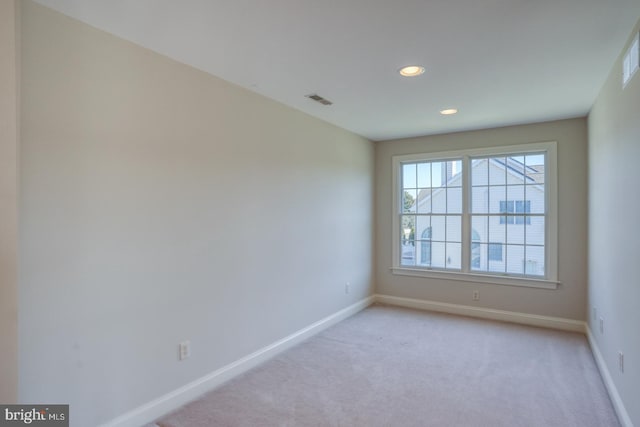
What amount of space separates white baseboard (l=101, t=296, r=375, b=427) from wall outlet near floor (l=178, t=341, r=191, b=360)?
213 mm

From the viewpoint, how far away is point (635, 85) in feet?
6.80

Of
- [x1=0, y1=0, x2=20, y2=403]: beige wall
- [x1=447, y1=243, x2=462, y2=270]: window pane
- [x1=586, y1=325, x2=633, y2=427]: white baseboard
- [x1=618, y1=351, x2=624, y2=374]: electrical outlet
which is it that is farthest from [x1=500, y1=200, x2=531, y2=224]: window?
[x1=0, y1=0, x2=20, y2=403]: beige wall

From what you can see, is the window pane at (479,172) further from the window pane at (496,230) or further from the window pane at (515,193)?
the window pane at (496,230)

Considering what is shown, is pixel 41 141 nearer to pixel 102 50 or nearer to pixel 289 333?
pixel 102 50

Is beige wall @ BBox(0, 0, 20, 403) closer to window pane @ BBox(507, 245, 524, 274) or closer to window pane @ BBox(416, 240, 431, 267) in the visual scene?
window pane @ BBox(416, 240, 431, 267)

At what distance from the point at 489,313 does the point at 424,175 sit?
2.03m

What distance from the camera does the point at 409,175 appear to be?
5.29 metres

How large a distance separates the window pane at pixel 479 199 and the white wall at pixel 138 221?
8.36 ft

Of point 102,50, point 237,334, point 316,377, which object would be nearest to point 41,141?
point 102,50

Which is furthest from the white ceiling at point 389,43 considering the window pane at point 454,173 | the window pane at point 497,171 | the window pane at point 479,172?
the window pane at point 454,173

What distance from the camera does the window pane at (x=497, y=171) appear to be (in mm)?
4609

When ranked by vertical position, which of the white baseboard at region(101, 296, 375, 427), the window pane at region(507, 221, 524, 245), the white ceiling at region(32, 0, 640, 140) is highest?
the white ceiling at region(32, 0, 640, 140)

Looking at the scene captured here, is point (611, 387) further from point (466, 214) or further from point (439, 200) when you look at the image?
point (439, 200)

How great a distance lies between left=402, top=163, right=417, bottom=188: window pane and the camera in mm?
5258
